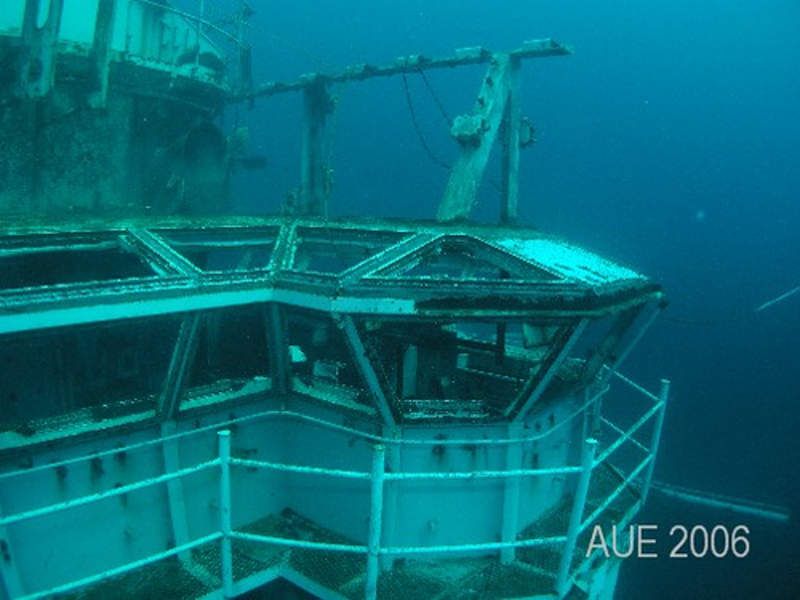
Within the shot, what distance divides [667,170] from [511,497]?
58.6 m

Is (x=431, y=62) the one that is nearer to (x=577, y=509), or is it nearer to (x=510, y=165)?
(x=510, y=165)

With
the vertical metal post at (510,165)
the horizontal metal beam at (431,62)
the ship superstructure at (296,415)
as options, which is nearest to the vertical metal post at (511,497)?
the ship superstructure at (296,415)

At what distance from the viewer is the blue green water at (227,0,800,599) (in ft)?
80.2

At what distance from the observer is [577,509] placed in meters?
4.39

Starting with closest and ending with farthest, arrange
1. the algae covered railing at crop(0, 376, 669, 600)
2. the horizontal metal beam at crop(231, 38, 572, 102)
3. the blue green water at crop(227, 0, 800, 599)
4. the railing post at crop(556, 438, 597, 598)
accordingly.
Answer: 1. the algae covered railing at crop(0, 376, 669, 600)
2. the railing post at crop(556, 438, 597, 598)
3. the horizontal metal beam at crop(231, 38, 572, 102)
4. the blue green water at crop(227, 0, 800, 599)

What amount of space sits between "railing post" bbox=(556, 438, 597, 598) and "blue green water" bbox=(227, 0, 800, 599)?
3.44m

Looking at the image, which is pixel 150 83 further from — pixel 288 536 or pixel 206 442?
pixel 288 536

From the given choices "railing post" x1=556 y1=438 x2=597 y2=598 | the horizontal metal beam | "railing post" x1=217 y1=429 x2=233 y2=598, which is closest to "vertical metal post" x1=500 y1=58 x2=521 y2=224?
the horizontal metal beam

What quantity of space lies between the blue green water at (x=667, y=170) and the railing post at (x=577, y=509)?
344 centimetres

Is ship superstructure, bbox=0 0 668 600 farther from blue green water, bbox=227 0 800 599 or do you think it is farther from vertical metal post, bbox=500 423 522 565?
blue green water, bbox=227 0 800 599

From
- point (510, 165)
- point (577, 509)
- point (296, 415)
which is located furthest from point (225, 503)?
point (510, 165)

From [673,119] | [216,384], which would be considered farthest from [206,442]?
[673,119]

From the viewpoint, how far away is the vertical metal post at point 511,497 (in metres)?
5.69

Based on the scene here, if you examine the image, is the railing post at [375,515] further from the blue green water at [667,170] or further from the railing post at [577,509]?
the blue green water at [667,170]
